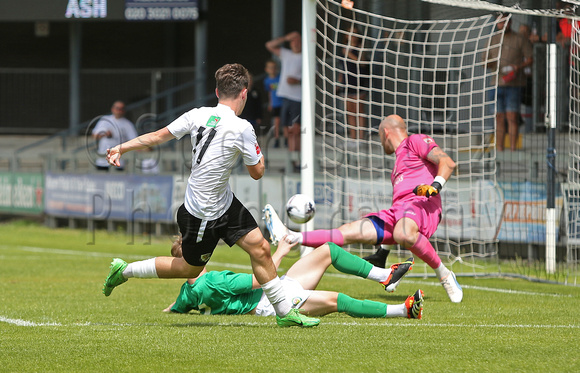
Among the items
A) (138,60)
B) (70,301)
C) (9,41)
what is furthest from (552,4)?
(9,41)

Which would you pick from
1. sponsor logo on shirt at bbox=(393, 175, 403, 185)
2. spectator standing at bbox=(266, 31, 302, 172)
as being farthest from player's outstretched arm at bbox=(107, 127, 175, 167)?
spectator standing at bbox=(266, 31, 302, 172)

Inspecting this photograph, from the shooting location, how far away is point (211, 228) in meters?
6.10

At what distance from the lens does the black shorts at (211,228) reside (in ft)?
20.0

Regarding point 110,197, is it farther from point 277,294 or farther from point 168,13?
point 277,294

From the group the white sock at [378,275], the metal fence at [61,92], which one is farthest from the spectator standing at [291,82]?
Answer: the white sock at [378,275]

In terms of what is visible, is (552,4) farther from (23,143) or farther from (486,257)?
(23,143)

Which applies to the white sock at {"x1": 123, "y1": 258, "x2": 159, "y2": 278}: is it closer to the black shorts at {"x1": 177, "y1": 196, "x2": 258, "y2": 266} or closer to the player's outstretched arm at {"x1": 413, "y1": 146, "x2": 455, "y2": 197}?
the black shorts at {"x1": 177, "y1": 196, "x2": 258, "y2": 266}

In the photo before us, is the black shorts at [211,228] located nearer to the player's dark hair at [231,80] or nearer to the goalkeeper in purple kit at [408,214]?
the player's dark hair at [231,80]

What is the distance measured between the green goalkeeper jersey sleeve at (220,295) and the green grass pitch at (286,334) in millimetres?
102

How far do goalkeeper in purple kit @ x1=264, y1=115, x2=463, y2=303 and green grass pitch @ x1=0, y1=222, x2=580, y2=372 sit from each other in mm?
541

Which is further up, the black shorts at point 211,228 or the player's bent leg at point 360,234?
the black shorts at point 211,228

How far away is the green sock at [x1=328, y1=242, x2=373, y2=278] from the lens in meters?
6.98

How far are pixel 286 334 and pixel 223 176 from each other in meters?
1.23

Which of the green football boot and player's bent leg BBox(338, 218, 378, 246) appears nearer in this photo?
the green football boot
